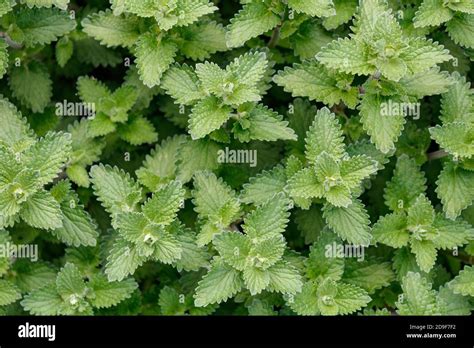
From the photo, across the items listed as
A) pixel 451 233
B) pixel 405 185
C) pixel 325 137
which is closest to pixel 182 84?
pixel 325 137

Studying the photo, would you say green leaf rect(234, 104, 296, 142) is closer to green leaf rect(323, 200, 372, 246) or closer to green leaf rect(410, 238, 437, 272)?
green leaf rect(323, 200, 372, 246)

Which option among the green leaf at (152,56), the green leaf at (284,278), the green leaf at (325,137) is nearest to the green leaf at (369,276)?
the green leaf at (284,278)

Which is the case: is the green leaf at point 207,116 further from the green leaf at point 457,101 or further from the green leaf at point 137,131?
the green leaf at point 457,101

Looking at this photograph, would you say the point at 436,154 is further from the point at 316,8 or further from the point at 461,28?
the point at 316,8

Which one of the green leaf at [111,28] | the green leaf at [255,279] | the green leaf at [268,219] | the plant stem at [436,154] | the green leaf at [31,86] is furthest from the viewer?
the green leaf at [31,86]

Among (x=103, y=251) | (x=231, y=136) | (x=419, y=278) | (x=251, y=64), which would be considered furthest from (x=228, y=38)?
(x=419, y=278)
